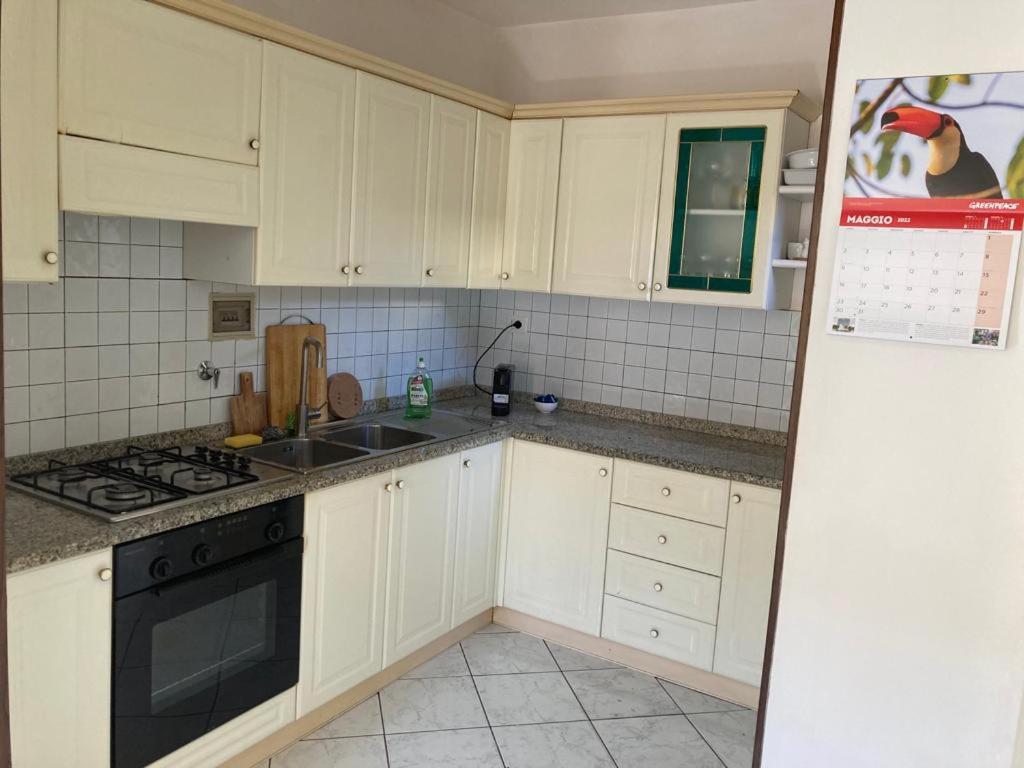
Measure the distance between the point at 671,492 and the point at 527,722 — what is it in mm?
944

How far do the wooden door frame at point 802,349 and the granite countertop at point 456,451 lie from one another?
48.2 inches

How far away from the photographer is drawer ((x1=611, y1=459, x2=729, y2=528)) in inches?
113

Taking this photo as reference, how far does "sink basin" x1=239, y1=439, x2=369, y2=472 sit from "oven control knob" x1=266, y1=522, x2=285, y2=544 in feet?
1.35

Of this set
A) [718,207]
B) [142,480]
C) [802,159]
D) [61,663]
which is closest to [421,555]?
[142,480]

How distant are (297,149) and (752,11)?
6.30 ft

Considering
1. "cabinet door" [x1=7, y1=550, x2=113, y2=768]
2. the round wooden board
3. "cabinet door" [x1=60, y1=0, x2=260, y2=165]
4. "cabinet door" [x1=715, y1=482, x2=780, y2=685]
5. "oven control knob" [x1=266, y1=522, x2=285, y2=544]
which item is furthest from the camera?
the round wooden board

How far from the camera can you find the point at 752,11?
10.5 ft

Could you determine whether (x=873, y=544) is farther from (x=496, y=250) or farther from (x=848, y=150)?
(x=496, y=250)

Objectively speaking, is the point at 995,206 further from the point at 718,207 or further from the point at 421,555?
the point at 421,555

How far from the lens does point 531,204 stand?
339cm

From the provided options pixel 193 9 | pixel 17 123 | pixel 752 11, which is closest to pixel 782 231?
pixel 752 11

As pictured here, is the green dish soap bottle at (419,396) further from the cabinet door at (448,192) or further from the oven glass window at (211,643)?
the oven glass window at (211,643)

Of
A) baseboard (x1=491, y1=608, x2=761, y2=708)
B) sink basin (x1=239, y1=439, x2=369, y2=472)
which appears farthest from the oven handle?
baseboard (x1=491, y1=608, x2=761, y2=708)

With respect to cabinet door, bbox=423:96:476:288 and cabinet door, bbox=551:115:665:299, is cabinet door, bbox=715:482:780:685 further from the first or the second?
cabinet door, bbox=423:96:476:288
